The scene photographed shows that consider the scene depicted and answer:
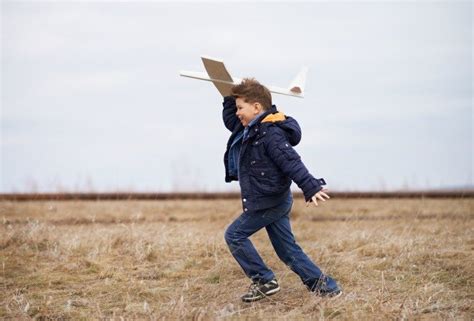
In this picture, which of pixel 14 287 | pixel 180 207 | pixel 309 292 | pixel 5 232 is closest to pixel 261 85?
pixel 309 292

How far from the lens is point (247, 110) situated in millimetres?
5367

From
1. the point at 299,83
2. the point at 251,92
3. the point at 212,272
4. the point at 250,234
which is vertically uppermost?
the point at 299,83

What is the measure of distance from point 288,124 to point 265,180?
51 centimetres

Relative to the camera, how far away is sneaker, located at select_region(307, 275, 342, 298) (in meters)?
5.40

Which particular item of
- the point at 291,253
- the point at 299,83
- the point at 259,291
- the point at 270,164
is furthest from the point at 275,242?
the point at 299,83

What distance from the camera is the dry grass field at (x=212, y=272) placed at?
16.8 ft

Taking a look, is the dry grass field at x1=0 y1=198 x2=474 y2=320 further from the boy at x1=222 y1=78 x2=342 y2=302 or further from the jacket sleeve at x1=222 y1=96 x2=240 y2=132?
the jacket sleeve at x1=222 y1=96 x2=240 y2=132

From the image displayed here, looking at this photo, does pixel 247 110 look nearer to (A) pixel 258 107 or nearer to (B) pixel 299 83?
(A) pixel 258 107

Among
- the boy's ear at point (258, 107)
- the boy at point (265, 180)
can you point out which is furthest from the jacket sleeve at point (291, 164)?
the boy's ear at point (258, 107)

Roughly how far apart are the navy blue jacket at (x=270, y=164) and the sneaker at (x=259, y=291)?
0.70m

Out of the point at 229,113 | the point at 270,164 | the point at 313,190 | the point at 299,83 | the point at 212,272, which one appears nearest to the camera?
the point at 313,190

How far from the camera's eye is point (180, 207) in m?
14.4

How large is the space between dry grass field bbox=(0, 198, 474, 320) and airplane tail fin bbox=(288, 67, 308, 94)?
6.06ft

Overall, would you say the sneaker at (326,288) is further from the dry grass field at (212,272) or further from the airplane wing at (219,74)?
the airplane wing at (219,74)
